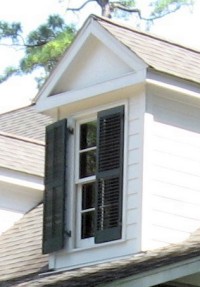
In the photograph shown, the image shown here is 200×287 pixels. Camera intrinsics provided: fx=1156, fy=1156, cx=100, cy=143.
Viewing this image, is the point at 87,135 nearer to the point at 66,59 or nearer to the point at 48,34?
the point at 66,59

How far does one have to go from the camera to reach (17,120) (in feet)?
55.6

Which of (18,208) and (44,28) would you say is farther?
(44,28)

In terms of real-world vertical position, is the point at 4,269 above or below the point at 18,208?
below

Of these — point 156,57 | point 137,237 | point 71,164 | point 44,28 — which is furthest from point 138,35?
point 44,28

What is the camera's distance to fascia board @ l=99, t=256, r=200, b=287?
Result: 9.22 m

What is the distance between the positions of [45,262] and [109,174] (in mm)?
1550

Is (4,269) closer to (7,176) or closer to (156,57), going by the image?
(7,176)

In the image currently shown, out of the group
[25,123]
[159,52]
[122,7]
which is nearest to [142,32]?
[159,52]

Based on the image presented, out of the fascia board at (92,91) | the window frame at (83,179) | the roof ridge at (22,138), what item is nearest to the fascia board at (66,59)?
the fascia board at (92,91)

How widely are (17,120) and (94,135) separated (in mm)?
5137

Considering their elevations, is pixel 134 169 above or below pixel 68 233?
above

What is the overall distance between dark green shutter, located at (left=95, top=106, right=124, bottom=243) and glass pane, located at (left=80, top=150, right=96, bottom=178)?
406 millimetres

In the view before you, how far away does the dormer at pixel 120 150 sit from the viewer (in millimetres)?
10961

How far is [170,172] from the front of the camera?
11.1m
